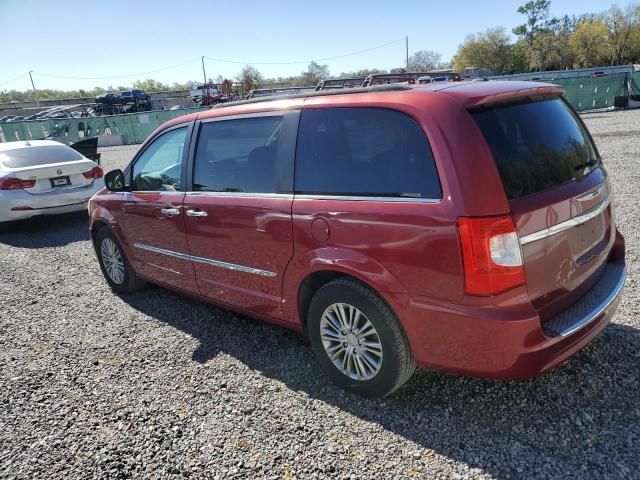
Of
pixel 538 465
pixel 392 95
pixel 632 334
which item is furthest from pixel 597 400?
pixel 392 95

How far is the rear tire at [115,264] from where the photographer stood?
511 cm

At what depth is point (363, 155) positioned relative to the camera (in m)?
2.83

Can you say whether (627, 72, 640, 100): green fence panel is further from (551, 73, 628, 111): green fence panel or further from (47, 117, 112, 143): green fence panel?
(47, 117, 112, 143): green fence panel

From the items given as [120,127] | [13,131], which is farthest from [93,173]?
[13,131]

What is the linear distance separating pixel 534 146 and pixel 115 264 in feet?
14.3

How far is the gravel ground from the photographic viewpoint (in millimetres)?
2523

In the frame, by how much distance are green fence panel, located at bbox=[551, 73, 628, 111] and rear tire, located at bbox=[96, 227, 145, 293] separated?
25.9 m

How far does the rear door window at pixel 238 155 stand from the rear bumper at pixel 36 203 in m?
5.48

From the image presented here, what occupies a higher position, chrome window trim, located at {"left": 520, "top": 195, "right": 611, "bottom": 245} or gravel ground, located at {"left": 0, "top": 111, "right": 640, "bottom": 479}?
chrome window trim, located at {"left": 520, "top": 195, "right": 611, "bottom": 245}

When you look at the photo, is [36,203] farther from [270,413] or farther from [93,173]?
[270,413]

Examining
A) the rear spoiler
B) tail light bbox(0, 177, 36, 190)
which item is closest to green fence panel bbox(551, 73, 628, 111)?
tail light bbox(0, 177, 36, 190)

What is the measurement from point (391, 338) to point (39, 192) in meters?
7.53

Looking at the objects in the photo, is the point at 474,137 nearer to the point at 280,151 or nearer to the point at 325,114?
the point at 325,114

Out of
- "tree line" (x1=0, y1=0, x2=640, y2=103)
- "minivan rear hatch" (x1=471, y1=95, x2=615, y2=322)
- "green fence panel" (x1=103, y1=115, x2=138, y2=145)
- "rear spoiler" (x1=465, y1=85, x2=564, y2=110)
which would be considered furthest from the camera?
"tree line" (x1=0, y1=0, x2=640, y2=103)
